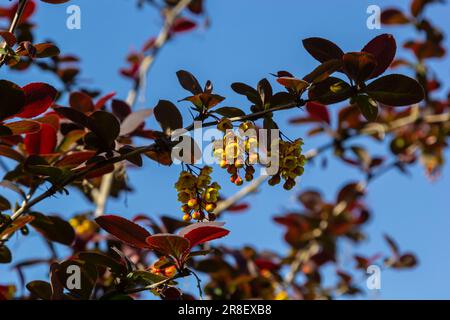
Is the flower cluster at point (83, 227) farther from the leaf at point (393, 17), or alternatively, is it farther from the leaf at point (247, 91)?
the leaf at point (393, 17)

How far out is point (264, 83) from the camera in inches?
56.1

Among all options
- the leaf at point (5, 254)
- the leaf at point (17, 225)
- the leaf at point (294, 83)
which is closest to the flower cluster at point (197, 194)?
the leaf at point (294, 83)

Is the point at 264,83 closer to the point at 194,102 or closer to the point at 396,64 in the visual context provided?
the point at 194,102

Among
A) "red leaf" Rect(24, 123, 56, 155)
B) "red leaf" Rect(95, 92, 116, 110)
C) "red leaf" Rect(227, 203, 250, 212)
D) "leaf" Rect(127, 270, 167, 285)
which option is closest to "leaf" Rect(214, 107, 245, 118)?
"leaf" Rect(127, 270, 167, 285)

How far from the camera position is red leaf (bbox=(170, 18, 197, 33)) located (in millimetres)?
3474

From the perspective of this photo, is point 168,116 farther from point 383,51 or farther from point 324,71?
point 383,51

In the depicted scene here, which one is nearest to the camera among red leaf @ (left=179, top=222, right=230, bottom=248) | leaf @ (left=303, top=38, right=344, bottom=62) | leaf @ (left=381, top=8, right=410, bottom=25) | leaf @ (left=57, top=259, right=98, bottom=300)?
red leaf @ (left=179, top=222, right=230, bottom=248)

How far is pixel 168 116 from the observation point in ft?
4.91

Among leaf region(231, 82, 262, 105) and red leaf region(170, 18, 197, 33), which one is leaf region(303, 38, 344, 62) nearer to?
leaf region(231, 82, 262, 105)

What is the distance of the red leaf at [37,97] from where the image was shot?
59.9 inches

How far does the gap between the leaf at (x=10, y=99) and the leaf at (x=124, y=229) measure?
0.33m

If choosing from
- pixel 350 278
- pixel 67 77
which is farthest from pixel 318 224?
pixel 67 77

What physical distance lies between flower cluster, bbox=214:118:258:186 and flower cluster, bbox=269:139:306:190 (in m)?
0.06

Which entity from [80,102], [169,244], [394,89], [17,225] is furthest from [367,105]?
[80,102]
